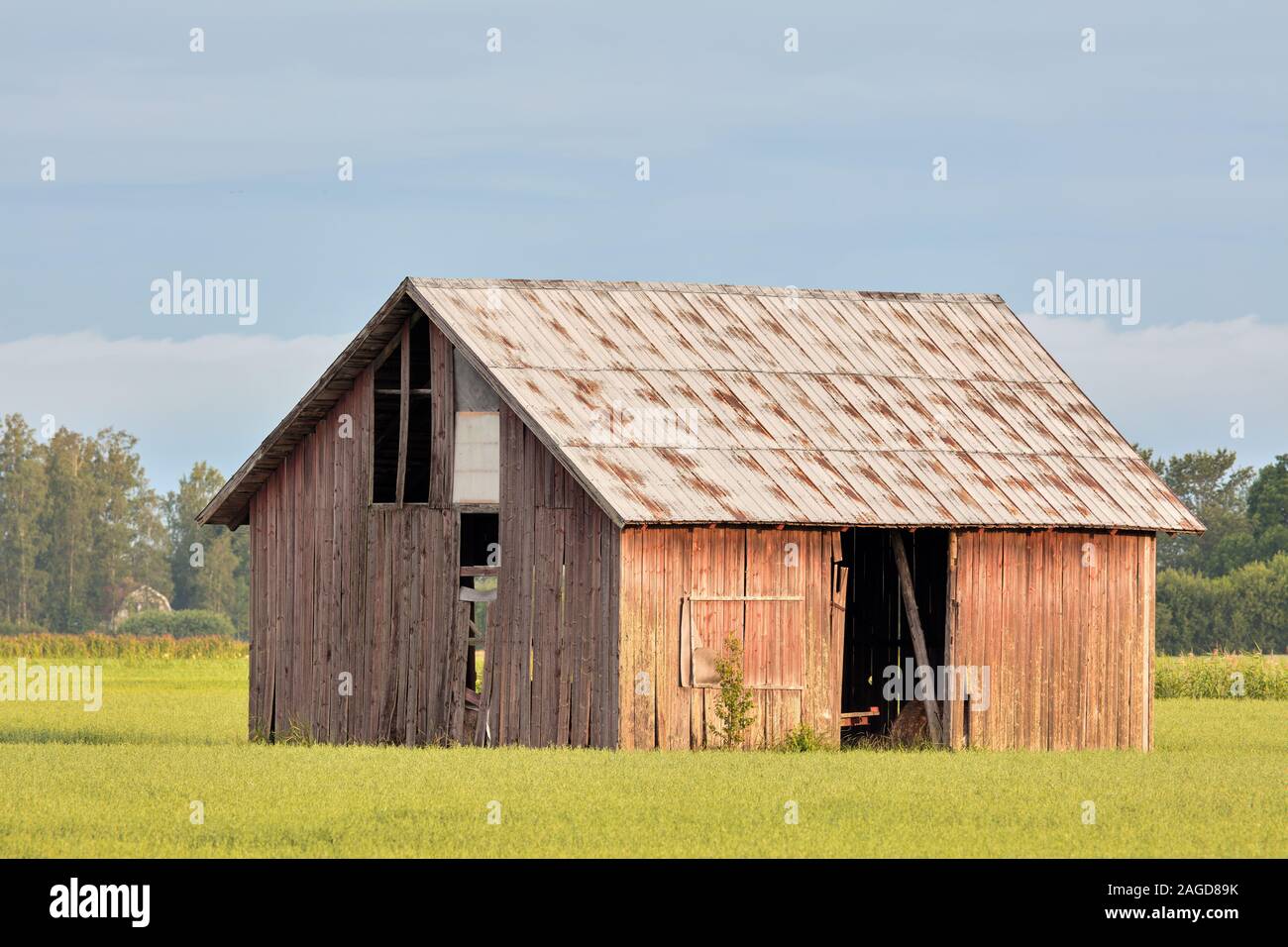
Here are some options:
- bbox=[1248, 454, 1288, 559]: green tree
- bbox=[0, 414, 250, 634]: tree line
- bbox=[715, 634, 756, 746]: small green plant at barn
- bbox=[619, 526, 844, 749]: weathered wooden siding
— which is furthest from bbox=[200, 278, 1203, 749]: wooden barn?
bbox=[0, 414, 250, 634]: tree line

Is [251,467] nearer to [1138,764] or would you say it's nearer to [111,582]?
[1138,764]

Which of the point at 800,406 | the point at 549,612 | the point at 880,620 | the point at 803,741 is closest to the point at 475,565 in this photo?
the point at 549,612

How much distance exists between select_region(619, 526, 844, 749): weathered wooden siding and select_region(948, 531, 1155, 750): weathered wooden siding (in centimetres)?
232

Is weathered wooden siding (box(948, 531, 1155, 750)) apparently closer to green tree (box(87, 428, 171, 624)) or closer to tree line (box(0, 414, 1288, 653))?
tree line (box(0, 414, 1288, 653))

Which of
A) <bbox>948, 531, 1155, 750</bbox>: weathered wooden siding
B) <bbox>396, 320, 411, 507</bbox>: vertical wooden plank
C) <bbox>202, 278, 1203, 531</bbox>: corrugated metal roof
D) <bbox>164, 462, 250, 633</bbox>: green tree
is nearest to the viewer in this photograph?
<bbox>202, 278, 1203, 531</bbox>: corrugated metal roof

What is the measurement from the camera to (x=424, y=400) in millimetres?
32875

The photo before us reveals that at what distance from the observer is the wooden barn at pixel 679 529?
30.3 m

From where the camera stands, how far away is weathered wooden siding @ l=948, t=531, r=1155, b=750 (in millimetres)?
32844

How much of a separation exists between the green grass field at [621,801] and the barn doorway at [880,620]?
402 centimetres

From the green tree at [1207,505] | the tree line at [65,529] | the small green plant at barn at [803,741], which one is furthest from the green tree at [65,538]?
the small green plant at barn at [803,741]

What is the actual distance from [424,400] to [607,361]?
2.74 metres

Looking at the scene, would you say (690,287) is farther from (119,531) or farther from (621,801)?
(119,531)

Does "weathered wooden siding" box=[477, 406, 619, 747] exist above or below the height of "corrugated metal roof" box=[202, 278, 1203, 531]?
below

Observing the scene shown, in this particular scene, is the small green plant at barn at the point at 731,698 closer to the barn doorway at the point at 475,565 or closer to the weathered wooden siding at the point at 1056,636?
the barn doorway at the point at 475,565
